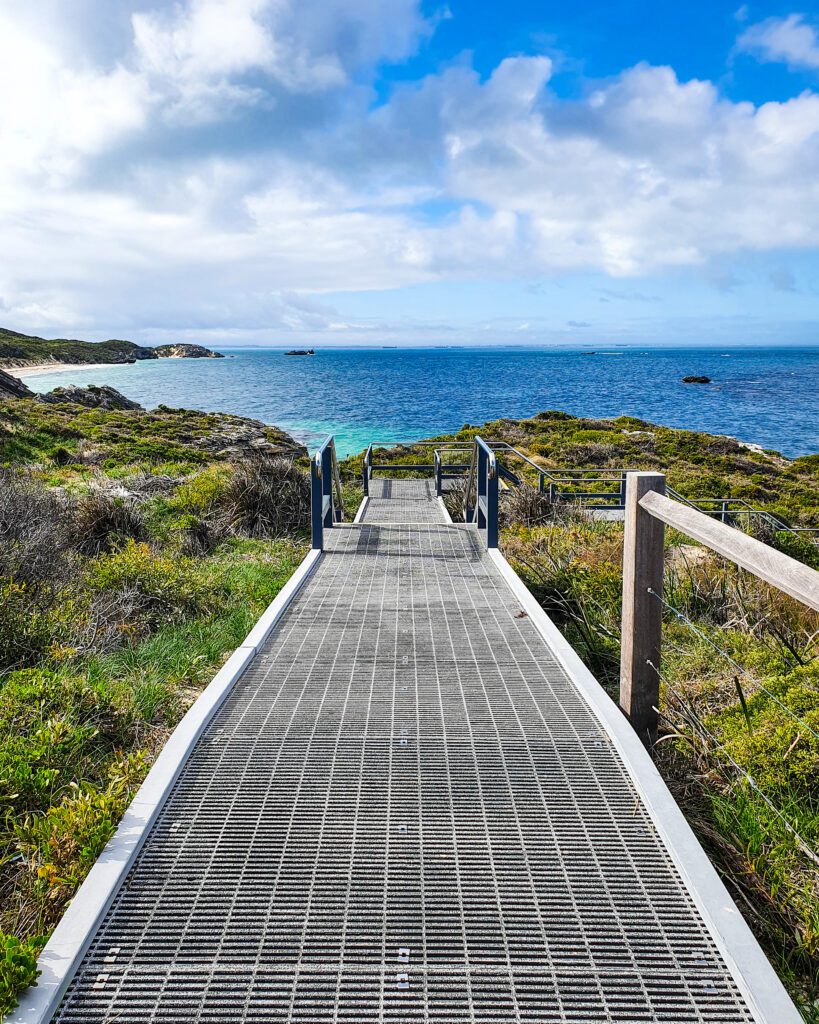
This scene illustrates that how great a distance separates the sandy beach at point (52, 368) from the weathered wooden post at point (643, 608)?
221 feet

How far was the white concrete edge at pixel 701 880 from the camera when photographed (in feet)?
5.86

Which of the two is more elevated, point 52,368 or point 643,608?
point 52,368

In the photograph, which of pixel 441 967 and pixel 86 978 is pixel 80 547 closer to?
pixel 86 978

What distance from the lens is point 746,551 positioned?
2.22m

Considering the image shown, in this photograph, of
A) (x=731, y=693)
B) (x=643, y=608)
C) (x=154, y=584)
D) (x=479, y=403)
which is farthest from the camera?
(x=479, y=403)

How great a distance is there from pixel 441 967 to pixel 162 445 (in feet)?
69.3

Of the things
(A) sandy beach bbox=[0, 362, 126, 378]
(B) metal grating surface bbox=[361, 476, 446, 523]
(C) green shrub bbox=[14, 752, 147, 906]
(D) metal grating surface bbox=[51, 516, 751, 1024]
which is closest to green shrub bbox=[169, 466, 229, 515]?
(B) metal grating surface bbox=[361, 476, 446, 523]

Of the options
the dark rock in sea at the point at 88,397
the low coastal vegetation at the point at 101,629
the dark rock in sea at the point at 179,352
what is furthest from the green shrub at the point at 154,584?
the dark rock in sea at the point at 179,352

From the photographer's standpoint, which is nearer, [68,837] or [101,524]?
[68,837]

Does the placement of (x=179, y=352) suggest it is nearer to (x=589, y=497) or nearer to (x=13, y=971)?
(x=589, y=497)

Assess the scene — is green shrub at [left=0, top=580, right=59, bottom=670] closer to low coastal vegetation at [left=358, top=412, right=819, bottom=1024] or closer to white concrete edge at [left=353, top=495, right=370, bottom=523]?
low coastal vegetation at [left=358, top=412, right=819, bottom=1024]

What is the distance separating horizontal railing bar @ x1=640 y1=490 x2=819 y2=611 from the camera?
1.86 metres

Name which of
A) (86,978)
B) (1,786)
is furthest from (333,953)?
(1,786)

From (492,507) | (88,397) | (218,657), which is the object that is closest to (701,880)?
(218,657)
